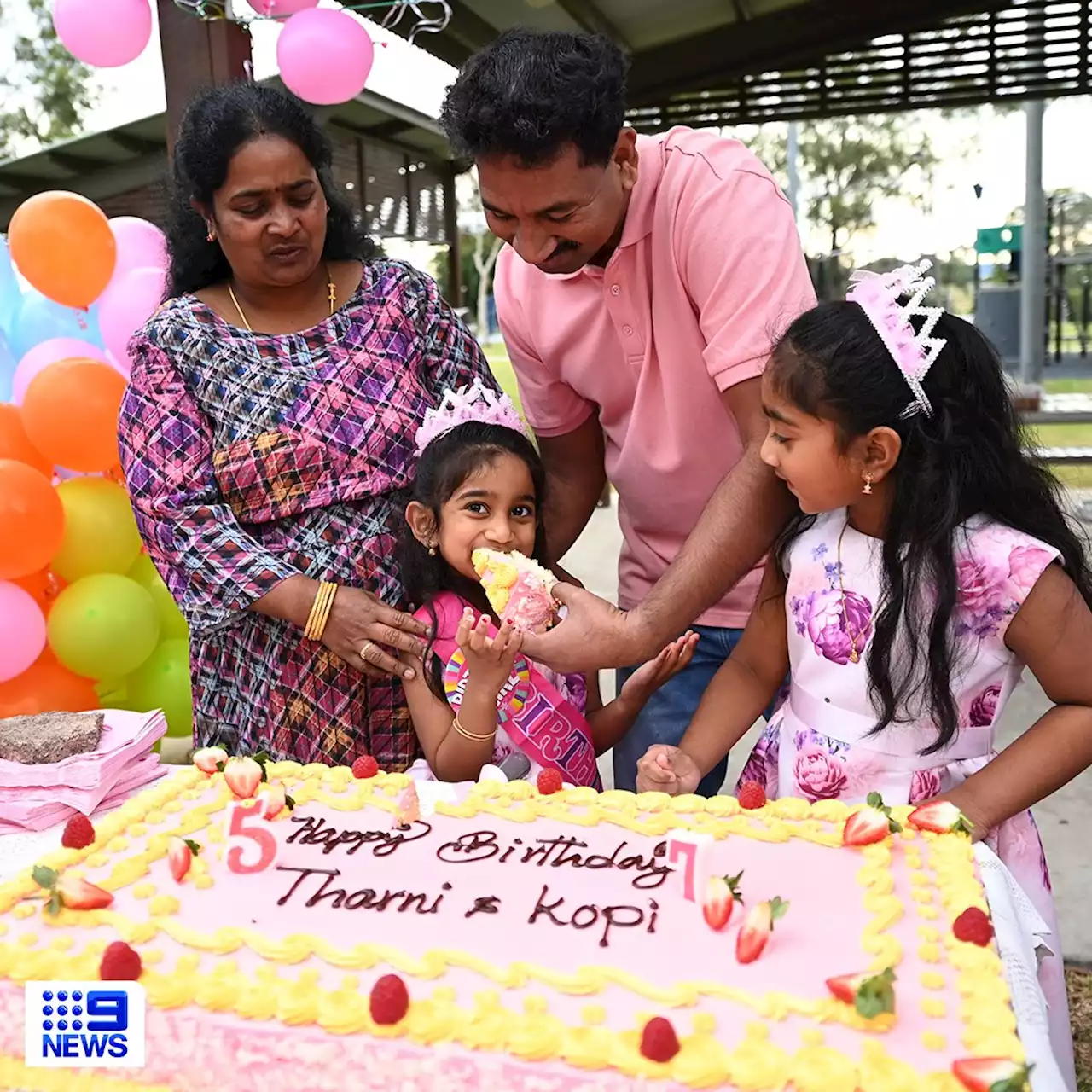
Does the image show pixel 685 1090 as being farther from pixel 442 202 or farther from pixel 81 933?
pixel 442 202

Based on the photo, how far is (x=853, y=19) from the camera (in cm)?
761

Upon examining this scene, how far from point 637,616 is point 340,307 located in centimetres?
86

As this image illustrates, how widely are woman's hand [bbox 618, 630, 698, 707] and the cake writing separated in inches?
21.8

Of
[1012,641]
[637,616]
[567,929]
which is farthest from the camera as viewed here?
[637,616]

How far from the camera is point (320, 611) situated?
6.55 feet

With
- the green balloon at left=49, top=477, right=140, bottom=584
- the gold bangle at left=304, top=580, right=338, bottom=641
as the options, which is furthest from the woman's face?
the green balloon at left=49, top=477, right=140, bottom=584

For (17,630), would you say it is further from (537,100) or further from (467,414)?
(537,100)

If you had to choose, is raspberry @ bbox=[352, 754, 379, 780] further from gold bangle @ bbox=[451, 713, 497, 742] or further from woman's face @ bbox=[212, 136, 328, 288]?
woman's face @ bbox=[212, 136, 328, 288]

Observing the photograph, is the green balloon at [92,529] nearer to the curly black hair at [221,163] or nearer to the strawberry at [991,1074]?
the curly black hair at [221,163]

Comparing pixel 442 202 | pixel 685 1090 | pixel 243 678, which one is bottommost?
pixel 685 1090

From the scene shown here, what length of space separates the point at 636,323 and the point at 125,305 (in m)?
2.11

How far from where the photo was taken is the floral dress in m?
1.71

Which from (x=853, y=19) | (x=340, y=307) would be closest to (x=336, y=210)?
(x=340, y=307)

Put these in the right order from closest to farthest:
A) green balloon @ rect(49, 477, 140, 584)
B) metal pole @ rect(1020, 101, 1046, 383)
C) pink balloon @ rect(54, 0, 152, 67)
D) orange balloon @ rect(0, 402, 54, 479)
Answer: orange balloon @ rect(0, 402, 54, 479) < green balloon @ rect(49, 477, 140, 584) < pink balloon @ rect(54, 0, 152, 67) < metal pole @ rect(1020, 101, 1046, 383)
